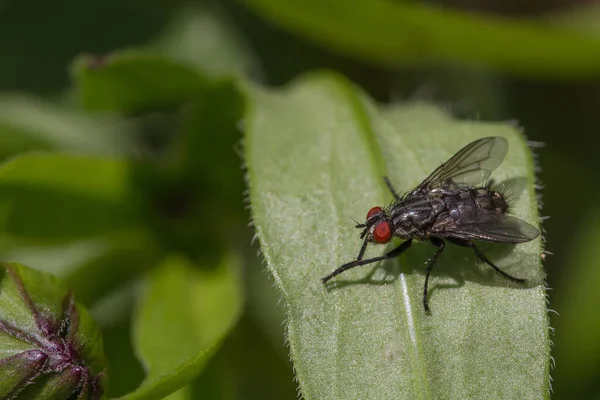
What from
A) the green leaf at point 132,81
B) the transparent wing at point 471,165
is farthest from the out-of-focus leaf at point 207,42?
the transparent wing at point 471,165

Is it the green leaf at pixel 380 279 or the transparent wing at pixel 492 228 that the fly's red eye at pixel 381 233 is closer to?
the green leaf at pixel 380 279

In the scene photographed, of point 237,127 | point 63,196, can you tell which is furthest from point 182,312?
point 237,127

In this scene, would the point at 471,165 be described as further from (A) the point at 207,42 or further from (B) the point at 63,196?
(A) the point at 207,42

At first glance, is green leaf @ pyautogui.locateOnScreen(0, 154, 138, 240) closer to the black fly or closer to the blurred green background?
the blurred green background

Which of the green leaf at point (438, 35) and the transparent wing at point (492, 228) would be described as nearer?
the transparent wing at point (492, 228)

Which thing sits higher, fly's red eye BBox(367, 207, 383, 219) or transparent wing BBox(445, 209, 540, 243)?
fly's red eye BBox(367, 207, 383, 219)

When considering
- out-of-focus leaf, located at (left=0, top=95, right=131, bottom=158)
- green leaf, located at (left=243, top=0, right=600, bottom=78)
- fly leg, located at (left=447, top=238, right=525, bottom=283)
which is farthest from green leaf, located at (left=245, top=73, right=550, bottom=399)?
out-of-focus leaf, located at (left=0, top=95, right=131, bottom=158)
